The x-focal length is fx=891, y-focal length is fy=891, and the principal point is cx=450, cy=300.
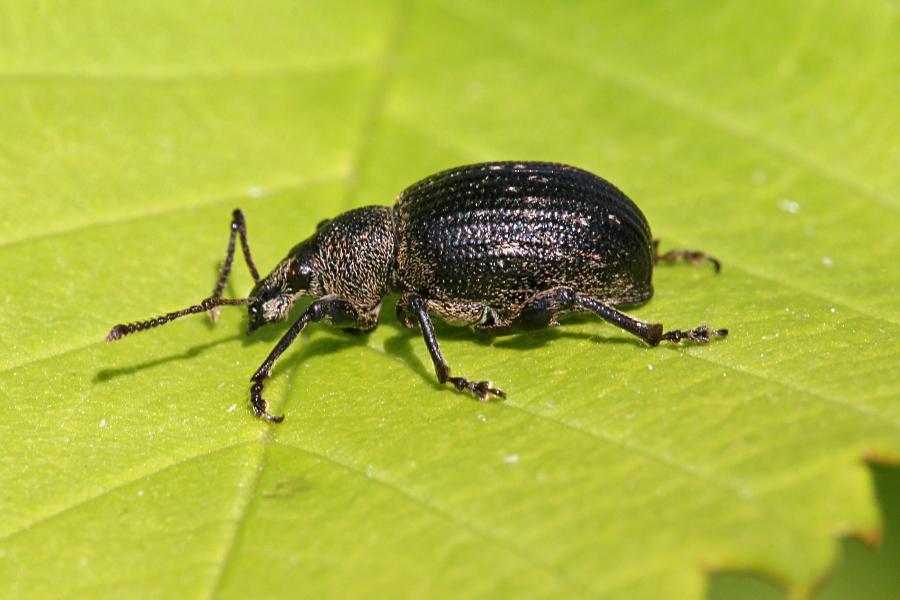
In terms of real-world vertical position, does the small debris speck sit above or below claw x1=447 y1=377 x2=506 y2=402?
above

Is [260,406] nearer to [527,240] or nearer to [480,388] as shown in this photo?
[480,388]

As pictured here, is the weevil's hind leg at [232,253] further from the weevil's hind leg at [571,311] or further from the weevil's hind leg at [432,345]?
the weevil's hind leg at [571,311]

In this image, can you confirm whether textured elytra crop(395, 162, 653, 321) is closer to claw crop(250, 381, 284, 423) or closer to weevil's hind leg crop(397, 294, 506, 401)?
weevil's hind leg crop(397, 294, 506, 401)

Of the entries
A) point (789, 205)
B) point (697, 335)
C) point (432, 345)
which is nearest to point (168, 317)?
point (432, 345)

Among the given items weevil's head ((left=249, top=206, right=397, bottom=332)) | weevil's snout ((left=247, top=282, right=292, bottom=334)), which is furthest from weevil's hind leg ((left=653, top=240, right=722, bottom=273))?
weevil's snout ((left=247, top=282, right=292, bottom=334))

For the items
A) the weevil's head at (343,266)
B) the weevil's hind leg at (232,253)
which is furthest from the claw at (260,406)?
the weevil's hind leg at (232,253)

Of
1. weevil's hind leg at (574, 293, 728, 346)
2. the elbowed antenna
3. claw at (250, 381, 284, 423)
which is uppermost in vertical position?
weevil's hind leg at (574, 293, 728, 346)

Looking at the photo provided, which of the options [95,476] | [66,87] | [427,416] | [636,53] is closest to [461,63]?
[636,53]
